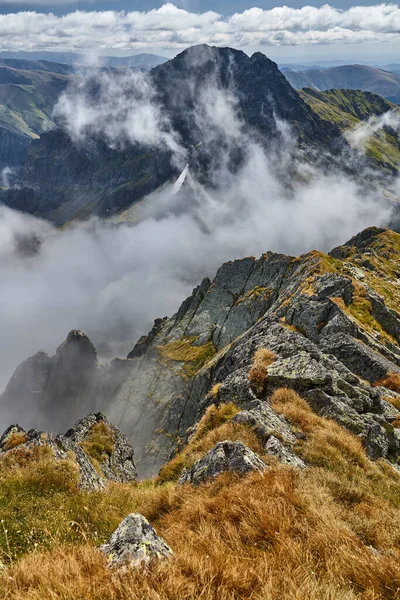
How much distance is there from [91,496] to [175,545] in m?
5.55

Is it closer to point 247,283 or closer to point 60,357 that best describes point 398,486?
point 247,283

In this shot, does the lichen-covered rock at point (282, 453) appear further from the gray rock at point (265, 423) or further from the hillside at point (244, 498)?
the gray rock at point (265, 423)

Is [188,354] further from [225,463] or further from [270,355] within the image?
[225,463]

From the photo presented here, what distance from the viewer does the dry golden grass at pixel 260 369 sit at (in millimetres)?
21281

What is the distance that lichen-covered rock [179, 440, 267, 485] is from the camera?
10955 millimetres

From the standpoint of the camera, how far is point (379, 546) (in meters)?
7.88

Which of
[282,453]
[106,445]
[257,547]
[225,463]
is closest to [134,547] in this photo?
[257,547]

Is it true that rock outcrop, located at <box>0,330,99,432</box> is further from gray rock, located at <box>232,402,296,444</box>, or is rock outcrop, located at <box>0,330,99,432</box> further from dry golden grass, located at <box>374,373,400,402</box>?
gray rock, located at <box>232,402,296,444</box>

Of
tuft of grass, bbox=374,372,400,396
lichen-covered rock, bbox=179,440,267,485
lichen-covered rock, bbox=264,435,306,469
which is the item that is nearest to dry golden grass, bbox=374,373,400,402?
tuft of grass, bbox=374,372,400,396

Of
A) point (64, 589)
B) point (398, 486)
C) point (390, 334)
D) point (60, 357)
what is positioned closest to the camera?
point (64, 589)

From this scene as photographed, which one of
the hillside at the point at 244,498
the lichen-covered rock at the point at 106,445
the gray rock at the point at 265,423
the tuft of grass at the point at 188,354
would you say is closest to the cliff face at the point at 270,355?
the gray rock at the point at 265,423

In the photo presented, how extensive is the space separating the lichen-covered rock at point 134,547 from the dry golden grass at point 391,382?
85.9 feet

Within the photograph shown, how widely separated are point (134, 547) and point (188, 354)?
120m

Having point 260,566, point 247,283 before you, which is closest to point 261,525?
point 260,566
